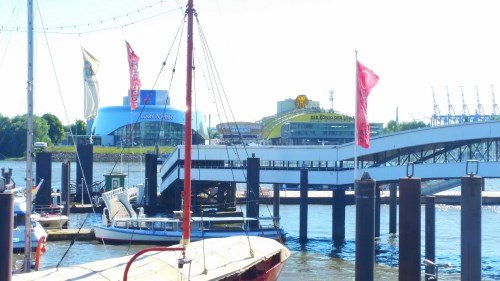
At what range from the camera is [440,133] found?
48156mm

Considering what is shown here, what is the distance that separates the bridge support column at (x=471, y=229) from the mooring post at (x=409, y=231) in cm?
199

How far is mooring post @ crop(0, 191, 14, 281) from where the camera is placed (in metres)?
18.7

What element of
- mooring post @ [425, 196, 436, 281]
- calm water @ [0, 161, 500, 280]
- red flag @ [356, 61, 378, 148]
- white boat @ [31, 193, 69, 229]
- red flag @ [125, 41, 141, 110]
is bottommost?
calm water @ [0, 161, 500, 280]

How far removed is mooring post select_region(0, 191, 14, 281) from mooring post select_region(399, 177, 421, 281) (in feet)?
33.2

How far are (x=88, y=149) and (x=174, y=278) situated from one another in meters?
52.8

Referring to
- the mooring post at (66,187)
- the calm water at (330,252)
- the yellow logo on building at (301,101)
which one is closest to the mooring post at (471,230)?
the calm water at (330,252)

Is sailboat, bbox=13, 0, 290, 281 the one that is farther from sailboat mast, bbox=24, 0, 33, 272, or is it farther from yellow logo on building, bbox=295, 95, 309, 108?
yellow logo on building, bbox=295, 95, 309, 108

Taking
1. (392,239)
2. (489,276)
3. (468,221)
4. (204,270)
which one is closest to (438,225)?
(392,239)

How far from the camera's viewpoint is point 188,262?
2144 centimetres

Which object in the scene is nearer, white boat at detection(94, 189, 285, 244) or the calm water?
the calm water

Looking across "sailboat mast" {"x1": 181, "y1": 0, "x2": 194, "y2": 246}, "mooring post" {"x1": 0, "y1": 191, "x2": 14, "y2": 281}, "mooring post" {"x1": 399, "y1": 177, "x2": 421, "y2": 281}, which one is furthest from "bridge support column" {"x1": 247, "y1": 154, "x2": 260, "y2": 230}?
"mooring post" {"x1": 0, "y1": 191, "x2": 14, "y2": 281}

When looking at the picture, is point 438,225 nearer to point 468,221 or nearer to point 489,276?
point 489,276

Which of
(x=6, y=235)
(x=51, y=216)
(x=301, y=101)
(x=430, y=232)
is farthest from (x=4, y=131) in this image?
(x=6, y=235)

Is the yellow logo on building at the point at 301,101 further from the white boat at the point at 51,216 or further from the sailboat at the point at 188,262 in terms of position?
the sailboat at the point at 188,262
